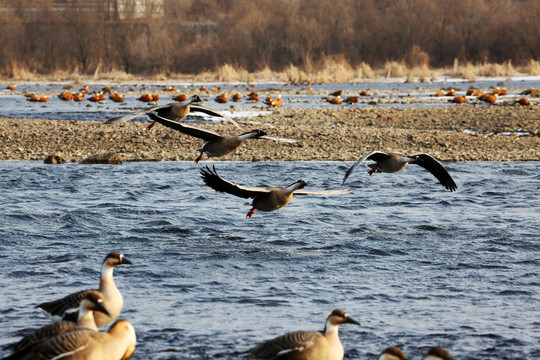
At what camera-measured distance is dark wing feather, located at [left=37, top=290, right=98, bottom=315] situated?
288 inches

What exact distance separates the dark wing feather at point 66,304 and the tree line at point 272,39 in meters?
61.4

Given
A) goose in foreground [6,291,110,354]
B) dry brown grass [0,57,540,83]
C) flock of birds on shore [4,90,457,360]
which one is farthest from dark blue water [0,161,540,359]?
dry brown grass [0,57,540,83]

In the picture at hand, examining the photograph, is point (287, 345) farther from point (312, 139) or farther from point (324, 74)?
point (324, 74)

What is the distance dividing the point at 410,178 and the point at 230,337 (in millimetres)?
11624

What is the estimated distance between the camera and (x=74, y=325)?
669 cm

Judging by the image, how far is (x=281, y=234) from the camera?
1330 cm

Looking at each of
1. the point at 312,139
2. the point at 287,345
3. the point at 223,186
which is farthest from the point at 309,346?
the point at 312,139

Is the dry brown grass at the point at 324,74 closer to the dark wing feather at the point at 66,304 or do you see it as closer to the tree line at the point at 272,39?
the tree line at the point at 272,39

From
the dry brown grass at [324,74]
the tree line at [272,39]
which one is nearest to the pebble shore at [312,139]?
the dry brown grass at [324,74]

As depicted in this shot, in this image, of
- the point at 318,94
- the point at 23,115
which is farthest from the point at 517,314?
the point at 318,94

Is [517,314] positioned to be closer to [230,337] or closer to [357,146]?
[230,337]

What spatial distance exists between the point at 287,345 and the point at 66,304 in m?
2.32

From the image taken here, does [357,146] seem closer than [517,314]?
No

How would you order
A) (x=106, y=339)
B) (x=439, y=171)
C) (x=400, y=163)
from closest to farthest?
(x=106, y=339) < (x=400, y=163) < (x=439, y=171)
